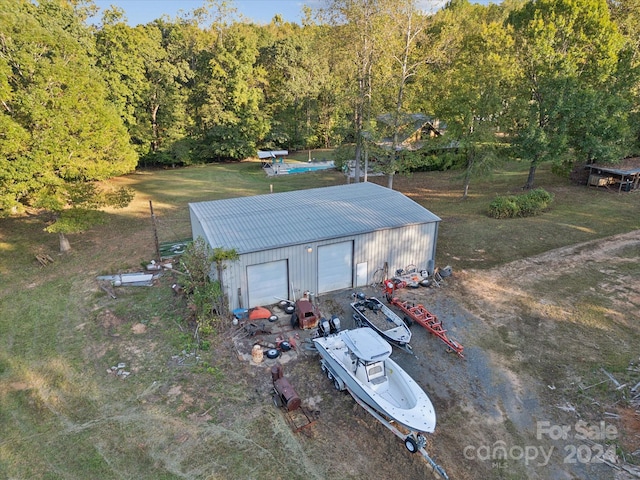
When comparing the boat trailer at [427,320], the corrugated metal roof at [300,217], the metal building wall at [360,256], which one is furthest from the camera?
the corrugated metal roof at [300,217]

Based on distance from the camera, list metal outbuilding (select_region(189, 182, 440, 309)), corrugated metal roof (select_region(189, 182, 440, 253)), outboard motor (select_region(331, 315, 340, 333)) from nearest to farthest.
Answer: outboard motor (select_region(331, 315, 340, 333)) → metal outbuilding (select_region(189, 182, 440, 309)) → corrugated metal roof (select_region(189, 182, 440, 253))

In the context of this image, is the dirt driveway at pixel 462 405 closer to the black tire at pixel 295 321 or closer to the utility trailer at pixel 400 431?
the utility trailer at pixel 400 431

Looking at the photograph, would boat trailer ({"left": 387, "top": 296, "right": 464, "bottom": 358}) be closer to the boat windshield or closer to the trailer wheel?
the boat windshield

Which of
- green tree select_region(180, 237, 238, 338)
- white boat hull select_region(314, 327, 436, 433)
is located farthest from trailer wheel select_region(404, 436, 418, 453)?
green tree select_region(180, 237, 238, 338)

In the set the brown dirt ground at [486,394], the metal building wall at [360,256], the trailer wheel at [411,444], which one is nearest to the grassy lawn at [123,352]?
the brown dirt ground at [486,394]

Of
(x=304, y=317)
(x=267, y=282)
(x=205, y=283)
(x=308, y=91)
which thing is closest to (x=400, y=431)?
(x=304, y=317)

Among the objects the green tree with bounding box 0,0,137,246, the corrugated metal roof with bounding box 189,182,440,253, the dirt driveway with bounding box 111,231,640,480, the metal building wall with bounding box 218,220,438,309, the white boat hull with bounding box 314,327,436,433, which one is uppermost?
the green tree with bounding box 0,0,137,246
